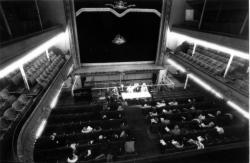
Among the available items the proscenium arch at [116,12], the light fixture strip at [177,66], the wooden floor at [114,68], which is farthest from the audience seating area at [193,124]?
the proscenium arch at [116,12]

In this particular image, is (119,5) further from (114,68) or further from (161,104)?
(161,104)

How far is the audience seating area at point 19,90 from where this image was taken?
407 cm

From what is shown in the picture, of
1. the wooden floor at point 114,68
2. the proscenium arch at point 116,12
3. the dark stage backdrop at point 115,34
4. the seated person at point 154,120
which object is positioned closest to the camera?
the seated person at point 154,120

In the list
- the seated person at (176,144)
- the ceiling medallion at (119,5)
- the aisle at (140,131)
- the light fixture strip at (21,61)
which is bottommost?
the aisle at (140,131)

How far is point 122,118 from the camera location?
6.45m

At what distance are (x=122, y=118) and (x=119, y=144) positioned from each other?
1.32 meters

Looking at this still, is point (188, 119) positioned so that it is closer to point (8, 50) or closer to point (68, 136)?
point (68, 136)

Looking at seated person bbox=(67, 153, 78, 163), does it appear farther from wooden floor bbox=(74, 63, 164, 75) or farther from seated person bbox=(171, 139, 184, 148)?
wooden floor bbox=(74, 63, 164, 75)

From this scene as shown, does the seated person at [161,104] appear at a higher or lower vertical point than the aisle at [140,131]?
higher

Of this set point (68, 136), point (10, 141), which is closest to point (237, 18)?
point (68, 136)

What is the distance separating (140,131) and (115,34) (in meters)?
6.80

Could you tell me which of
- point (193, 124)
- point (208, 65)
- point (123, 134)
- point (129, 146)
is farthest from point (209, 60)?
point (129, 146)

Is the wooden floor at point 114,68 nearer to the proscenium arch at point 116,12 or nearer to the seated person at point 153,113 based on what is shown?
the proscenium arch at point 116,12

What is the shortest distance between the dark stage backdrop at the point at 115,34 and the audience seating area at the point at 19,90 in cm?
378
